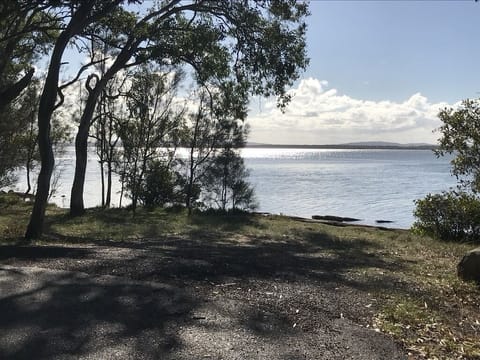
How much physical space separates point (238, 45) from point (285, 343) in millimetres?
13119

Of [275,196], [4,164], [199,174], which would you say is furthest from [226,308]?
[275,196]

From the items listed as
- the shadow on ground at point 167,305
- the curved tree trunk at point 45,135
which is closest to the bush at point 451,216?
the shadow on ground at point 167,305

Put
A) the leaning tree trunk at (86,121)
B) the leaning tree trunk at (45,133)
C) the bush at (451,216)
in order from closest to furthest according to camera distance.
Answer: the leaning tree trunk at (45,133) < the bush at (451,216) < the leaning tree trunk at (86,121)

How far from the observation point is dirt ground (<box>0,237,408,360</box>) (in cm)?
447

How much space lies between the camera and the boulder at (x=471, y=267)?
7764 mm

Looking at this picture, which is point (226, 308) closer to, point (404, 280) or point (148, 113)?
point (404, 280)

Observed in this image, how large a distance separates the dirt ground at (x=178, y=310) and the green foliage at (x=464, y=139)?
412 inches

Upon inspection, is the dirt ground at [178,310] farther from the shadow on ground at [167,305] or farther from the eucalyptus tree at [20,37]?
the eucalyptus tree at [20,37]

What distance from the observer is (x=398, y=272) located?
28.1ft

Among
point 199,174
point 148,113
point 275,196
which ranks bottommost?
point 275,196

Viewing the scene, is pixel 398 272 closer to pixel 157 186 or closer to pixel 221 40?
pixel 221 40

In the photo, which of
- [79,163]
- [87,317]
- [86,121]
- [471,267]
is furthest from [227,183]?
[87,317]

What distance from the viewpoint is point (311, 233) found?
17.2m

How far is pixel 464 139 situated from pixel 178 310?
1414 centimetres
